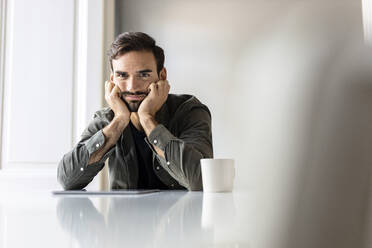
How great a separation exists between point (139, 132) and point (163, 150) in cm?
28

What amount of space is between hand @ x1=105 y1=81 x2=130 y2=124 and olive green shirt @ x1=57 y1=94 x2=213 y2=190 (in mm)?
78

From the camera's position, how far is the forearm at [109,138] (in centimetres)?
128

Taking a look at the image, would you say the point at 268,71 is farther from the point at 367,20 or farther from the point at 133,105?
the point at 133,105

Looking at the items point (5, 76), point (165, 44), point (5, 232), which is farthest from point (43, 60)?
point (5, 232)

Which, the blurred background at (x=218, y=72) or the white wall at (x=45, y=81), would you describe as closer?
the blurred background at (x=218, y=72)

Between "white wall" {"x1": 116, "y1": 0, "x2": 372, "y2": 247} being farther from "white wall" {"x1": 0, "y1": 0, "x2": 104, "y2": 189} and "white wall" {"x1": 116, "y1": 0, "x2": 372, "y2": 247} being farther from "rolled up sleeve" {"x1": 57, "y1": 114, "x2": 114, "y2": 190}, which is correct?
"rolled up sleeve" {"x1": 57, "y1": 114, "x2": 114, "y2": 190}

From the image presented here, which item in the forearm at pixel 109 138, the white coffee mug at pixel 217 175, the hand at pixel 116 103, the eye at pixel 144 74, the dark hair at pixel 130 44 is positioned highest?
the dark hair at pixel 130 44

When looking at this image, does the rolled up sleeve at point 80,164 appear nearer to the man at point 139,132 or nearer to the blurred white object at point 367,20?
the man at point 139,132

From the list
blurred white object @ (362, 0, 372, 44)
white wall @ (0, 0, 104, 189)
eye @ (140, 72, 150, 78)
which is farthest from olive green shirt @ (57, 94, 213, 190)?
blurred white object @ (362, 0, 372, 44)

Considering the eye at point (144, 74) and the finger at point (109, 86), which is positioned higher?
the eye at point (144, 74)

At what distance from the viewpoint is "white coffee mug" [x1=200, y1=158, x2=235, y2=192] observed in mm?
930

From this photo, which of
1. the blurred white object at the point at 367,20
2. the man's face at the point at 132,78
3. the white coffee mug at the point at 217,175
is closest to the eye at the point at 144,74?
the man's face at the point at 132,78

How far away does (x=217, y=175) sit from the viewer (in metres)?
0.94

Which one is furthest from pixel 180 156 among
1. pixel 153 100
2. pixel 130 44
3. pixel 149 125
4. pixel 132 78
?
pixel 130 44
